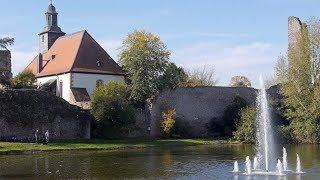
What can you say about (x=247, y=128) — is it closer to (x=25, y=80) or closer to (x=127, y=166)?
(x=127, y=166)

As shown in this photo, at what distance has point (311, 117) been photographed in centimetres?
4925

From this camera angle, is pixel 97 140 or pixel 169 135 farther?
pixel 169 135

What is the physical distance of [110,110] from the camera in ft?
158

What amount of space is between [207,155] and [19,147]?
13.2 metres

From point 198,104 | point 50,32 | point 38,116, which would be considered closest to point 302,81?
point 198,104

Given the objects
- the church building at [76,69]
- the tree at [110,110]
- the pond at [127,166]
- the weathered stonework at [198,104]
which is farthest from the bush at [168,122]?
the pond at [127,166]

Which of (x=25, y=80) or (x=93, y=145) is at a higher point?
(x=25, y=80)

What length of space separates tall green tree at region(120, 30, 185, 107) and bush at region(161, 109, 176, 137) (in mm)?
2467

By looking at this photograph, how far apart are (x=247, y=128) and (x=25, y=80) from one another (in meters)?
23.1

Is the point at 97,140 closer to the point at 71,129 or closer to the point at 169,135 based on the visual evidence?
Answer: the point at 71,129

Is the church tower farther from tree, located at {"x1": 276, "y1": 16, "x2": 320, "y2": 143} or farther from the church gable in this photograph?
tree, located at {"x1": 276, "y1": 16, "x2": 320, "y2": 143}

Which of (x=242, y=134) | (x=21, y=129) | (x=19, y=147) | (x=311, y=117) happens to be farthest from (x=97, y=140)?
(x=311, y=117)

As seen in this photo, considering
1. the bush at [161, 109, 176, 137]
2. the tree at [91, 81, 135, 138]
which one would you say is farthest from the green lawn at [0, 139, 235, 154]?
the bush at [161, 109, 176, 137]

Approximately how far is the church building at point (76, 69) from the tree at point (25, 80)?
1305 millimetres
